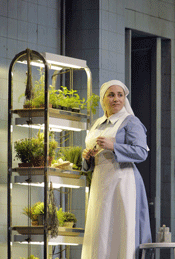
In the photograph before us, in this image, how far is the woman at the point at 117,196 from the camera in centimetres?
444

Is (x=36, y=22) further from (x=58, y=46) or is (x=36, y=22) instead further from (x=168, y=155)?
(x=168, y=155)

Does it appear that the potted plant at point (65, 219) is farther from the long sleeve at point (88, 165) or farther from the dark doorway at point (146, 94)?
the dark doorway at point (146, 94)

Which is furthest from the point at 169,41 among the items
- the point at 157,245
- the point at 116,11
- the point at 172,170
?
the point at 157,245

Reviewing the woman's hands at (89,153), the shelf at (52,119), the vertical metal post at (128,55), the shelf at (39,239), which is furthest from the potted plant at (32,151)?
the vertical metal post at (128,55)

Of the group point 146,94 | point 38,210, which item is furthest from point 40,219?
point 146,94

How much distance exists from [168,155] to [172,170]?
0.16 meters

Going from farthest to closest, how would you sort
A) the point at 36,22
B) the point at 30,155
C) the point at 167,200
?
the point at 167,200
the point at 36,22
the point at 30,155

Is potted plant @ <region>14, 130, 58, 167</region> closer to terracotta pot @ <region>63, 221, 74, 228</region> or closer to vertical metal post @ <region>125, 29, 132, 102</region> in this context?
terracotta pot @ <region>63, 221, 74, 228</region>

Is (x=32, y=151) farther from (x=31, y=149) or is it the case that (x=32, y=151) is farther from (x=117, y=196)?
(x=117, y=196)

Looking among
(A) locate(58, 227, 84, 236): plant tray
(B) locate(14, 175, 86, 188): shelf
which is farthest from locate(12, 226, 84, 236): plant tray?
(B) locate(14, 175, 86, 188): shelf

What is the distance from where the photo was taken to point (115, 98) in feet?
15.5

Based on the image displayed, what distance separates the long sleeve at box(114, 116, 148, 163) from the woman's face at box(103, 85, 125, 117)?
15 cm

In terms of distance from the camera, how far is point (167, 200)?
255 inches

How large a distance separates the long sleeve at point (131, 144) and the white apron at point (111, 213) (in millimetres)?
75
